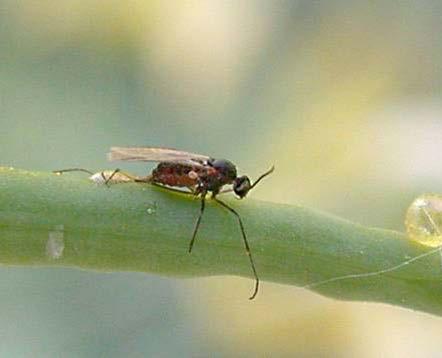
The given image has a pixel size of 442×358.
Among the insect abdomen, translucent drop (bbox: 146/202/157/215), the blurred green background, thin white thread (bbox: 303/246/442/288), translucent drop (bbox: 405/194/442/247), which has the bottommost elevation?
the blurred green background

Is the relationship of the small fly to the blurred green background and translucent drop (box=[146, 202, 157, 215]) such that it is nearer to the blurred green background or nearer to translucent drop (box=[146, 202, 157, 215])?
translucent drop (box=[146, 202, 157, 215])

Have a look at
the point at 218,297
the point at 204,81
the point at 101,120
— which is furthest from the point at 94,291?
the point at 204,81

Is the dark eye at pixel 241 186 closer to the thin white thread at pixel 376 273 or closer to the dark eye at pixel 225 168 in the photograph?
the dark eye at pixel 225 168

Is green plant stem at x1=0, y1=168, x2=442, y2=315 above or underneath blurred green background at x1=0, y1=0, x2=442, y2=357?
above

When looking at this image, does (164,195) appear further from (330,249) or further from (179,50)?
(179,50)

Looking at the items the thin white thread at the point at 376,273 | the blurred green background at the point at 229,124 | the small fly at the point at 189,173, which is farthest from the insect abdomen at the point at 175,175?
the blurred green background at the point at 229,124

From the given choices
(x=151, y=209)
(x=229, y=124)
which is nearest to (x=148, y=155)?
(x=151, y=209)

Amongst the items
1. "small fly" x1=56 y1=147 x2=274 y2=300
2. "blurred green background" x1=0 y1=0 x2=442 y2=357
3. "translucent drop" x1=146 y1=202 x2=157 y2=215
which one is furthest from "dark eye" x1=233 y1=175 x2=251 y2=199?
"blurred green background" x1=0 y1=0 x2=442 y2=357

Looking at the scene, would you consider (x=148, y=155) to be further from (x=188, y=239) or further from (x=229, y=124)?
(x=229, y=124)
